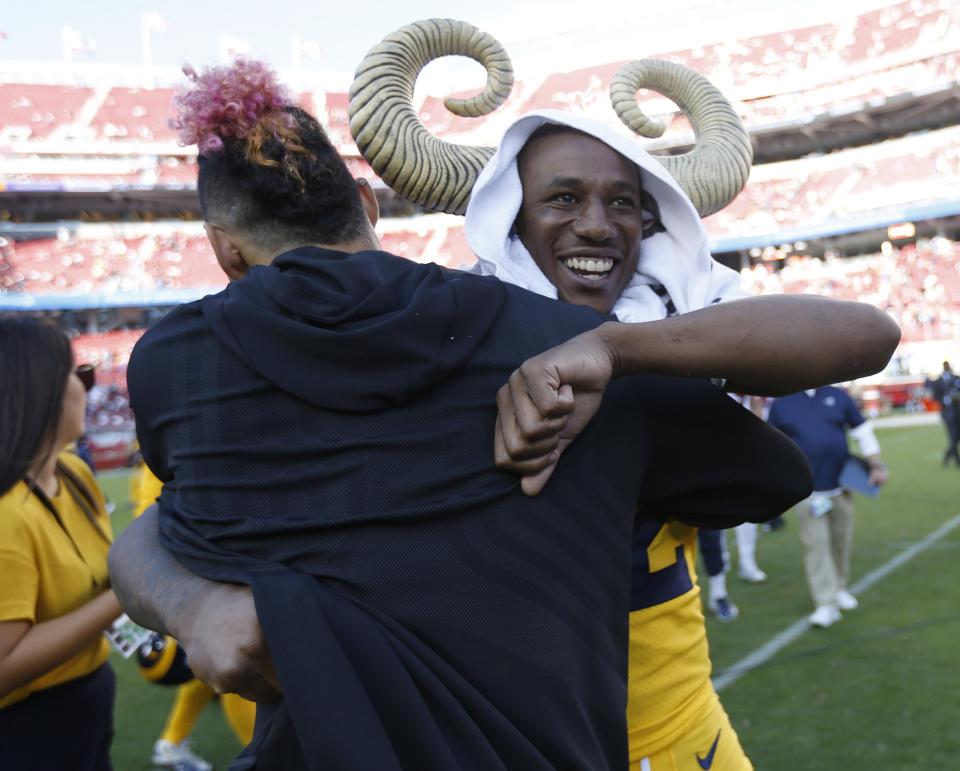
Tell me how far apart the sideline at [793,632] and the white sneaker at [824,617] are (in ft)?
0.23

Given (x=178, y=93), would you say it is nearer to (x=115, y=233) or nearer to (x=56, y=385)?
(x=56, y=385)

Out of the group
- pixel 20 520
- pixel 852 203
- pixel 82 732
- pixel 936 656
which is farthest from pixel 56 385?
pixel 852 203

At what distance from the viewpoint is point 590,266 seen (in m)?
1.86

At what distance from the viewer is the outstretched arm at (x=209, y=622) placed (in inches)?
44.4

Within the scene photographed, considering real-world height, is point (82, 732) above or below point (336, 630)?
below

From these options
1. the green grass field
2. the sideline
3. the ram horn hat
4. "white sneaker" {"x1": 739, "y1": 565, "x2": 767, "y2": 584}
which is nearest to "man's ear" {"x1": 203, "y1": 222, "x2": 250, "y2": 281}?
the ram horn hat

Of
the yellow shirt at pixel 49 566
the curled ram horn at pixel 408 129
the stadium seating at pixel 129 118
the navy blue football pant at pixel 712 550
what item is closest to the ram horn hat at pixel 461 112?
the curled ram horn at pixel 408 129

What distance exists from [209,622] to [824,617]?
5867 millimetres

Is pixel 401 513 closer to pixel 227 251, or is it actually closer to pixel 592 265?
pixel 227 251

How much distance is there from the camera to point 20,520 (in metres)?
2.25

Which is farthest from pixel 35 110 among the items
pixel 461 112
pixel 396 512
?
pixel 396 512

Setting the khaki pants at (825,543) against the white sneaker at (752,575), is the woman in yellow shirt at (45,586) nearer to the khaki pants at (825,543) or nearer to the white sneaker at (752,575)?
the khaki pants at (825,543)

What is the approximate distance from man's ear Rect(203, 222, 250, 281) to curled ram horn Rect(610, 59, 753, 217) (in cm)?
109

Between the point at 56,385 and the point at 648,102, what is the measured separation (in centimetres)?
3700
